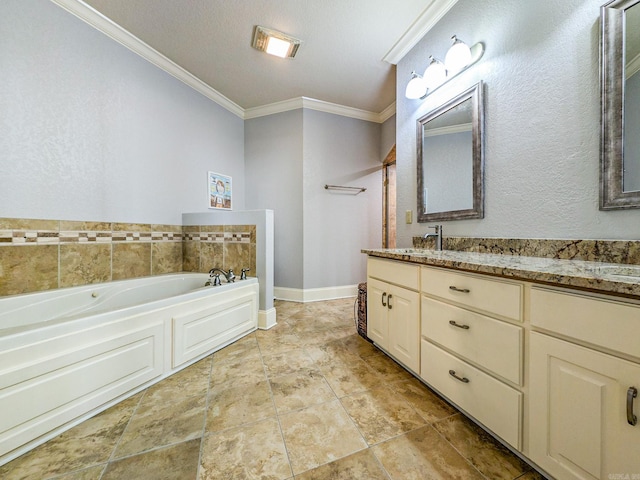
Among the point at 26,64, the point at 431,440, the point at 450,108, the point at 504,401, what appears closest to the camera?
the point at 504,401

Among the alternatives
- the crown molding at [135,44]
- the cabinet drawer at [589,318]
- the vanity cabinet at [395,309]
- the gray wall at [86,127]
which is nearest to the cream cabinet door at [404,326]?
the vanity cabinet at [395,309]

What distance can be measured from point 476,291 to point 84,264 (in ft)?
8.69

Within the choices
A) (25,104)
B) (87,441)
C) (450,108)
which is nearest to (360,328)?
(87,441)

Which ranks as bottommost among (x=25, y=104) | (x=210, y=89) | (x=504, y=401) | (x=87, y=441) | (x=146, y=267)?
(x=87, y=441)

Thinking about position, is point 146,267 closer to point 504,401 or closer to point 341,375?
point 341,375

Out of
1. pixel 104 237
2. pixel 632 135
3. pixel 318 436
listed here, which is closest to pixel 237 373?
pixel 318 436

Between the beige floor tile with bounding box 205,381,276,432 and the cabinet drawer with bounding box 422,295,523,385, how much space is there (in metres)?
0.94

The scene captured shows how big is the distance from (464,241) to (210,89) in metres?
3.22

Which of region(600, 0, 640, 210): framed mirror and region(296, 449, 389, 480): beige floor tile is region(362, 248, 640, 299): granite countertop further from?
region(296, 449, 389, 480): beige floor tile

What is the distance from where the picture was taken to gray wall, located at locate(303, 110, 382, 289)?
10.6 ft

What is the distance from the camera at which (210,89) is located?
9.45 feet

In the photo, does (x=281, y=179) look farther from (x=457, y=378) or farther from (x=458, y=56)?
(x=457, y=378)

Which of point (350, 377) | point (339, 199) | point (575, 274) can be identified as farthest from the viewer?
point (339, 199)

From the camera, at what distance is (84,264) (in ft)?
6.08
